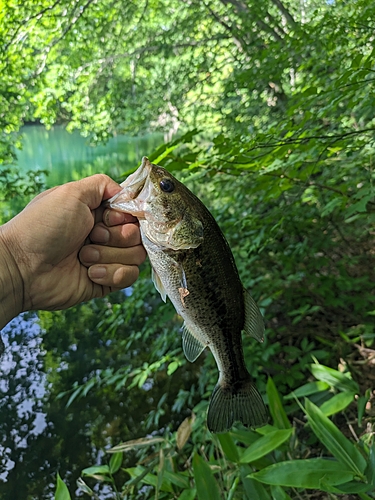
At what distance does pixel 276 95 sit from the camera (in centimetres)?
551

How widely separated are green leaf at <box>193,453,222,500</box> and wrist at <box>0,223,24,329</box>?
4.06ft

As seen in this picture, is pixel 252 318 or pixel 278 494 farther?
pixel 278 494

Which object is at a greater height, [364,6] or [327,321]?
[364,6]

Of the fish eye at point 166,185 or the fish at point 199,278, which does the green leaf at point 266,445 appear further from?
the fish eye at point 166,185

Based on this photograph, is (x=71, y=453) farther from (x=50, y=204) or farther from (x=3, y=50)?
(x=3, y=50)

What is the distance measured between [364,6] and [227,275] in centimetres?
212

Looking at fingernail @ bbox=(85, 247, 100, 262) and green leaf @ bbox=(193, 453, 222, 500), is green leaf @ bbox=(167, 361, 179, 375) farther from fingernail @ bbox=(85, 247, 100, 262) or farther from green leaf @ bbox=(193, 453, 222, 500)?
fingernail @ bbox=(85, 247, 100, 262)

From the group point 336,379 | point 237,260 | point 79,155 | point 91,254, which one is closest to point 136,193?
point 91,254

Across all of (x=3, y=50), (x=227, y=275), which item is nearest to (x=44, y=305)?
(x=227, y=275)

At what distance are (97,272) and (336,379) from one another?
1.93 metres

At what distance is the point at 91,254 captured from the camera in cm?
198

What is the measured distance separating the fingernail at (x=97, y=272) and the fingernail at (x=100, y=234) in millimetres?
134

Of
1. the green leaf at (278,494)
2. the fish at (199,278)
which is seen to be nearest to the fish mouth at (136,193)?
the fish at (199,278)

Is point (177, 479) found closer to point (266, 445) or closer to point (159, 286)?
point (266, 445)
